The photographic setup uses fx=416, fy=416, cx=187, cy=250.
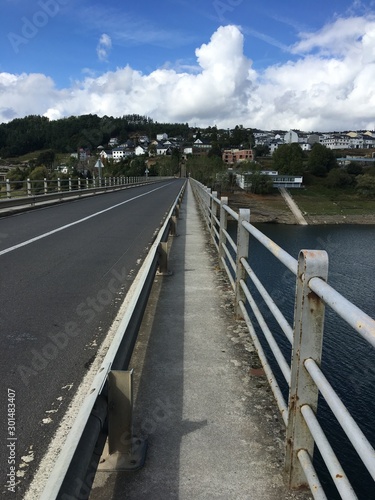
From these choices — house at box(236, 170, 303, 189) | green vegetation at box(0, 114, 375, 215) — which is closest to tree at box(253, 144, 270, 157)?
green vegetation at box(0, 114, 375, 215)

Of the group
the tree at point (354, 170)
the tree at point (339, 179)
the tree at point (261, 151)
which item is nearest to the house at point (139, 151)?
the tree at point (261, 151)

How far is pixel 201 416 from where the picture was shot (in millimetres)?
2818

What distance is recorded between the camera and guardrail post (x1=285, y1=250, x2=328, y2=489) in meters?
1.96

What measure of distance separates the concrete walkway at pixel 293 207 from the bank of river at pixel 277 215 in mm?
742

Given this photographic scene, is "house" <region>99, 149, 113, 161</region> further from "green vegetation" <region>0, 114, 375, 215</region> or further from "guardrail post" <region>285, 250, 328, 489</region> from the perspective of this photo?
"guardrail post" <region>285, 250, 328, 489</region>

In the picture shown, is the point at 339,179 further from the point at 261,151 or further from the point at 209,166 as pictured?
the point at 261,151

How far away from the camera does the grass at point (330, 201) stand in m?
85.0

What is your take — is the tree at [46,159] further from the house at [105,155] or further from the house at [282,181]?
the house at [282,181]

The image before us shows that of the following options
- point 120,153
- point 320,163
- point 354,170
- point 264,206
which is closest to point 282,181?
point 320,163

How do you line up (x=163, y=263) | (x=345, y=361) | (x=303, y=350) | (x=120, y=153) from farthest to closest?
1. (x=120, y=153)
2. (x=345, y=361)
3. (x=163, y=263)
4. (x=303, y=350)

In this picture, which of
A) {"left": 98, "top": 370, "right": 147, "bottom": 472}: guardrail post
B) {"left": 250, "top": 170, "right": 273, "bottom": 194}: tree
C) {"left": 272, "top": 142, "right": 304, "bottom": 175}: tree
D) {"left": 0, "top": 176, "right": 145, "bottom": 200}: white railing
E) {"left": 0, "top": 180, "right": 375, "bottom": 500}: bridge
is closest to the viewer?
{"left": 0, "top": 180, "right": 375, "bottom": 500}: bridge

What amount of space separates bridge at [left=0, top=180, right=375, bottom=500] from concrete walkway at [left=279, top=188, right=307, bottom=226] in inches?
2912

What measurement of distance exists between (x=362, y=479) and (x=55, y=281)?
19.6 ft

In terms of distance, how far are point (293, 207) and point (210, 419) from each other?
89104 millimetres
